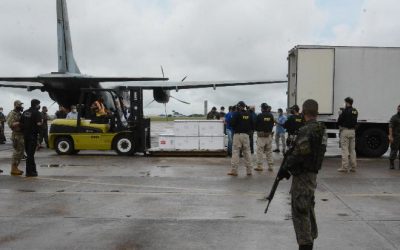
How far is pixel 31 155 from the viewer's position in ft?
38.2

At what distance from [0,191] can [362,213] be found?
6829mm

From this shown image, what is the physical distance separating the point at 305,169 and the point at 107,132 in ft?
42.0

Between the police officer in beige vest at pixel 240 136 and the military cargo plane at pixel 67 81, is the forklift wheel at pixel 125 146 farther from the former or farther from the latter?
the police officer in beige vest at pixel 240 136

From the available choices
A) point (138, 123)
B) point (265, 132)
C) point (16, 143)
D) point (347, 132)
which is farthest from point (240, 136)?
point (138, 123)

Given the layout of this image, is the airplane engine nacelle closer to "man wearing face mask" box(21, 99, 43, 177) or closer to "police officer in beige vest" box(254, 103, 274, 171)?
"police officer in beige vest" box(254, 103, 274, 171)

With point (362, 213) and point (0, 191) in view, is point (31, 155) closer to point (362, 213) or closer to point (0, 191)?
point (0, 191)

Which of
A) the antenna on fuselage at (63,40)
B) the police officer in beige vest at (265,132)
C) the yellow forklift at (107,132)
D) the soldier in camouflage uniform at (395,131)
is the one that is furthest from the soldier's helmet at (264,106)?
the antenna on fuselage at (63,40)

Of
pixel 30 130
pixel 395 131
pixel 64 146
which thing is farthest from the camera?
pixel 64 146

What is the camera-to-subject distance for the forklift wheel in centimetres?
1697

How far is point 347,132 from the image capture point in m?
12.7

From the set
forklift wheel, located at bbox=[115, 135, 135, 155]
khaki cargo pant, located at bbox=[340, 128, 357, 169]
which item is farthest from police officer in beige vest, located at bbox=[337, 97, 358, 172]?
forklift wheel, located at bbox=[115, 135, 135, 155]

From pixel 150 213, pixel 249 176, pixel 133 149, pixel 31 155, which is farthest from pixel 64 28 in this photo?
pixel 150 213

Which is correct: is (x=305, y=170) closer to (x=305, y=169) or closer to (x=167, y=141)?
(x=305, y=169)

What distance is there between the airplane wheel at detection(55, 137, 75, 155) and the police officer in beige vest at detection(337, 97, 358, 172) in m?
9.46
